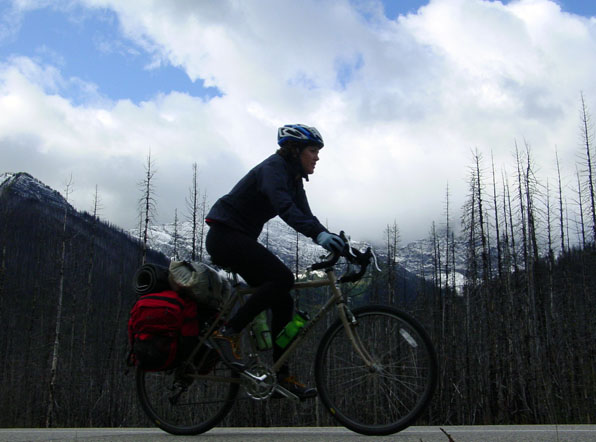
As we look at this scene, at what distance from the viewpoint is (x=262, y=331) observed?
4.24 m

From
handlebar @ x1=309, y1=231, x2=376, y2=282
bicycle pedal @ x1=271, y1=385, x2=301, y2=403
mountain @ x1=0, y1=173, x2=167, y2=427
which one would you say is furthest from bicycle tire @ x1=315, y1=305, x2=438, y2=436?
mountain @ x1=0, y1=173, x2=167, y2=427

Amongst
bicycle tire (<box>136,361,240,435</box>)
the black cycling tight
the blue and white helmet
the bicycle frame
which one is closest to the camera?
→ the bicycle frame

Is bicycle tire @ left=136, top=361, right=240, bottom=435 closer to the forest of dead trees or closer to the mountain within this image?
the forest of dead trees

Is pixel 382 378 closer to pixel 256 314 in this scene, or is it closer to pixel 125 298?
pixel 256 314

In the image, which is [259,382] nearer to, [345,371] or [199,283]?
[345,371]

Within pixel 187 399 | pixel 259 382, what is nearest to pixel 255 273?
pixel 259 382

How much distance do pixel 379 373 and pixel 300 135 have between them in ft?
5.87

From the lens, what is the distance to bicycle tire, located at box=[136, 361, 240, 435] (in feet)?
14.3

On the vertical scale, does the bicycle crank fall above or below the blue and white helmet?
below

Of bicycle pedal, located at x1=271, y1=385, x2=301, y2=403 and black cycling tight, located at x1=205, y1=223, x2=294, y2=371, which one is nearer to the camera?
bicycle pedal, located at x1=271, y1=385, x2=301, y2=403

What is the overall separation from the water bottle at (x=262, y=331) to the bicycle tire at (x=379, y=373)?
0.41 meters

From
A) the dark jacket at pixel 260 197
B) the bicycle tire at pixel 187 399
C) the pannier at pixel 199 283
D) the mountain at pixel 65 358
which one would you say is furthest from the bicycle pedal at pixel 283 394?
the mountain at pixel 65 358

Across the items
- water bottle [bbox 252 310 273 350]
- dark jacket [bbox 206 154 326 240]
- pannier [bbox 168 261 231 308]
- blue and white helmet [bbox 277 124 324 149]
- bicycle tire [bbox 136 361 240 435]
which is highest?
blue and white helmet [bbox 277 124 324 149]

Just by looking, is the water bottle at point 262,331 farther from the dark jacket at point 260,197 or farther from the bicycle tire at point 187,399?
the dark jacket at point 260,197
